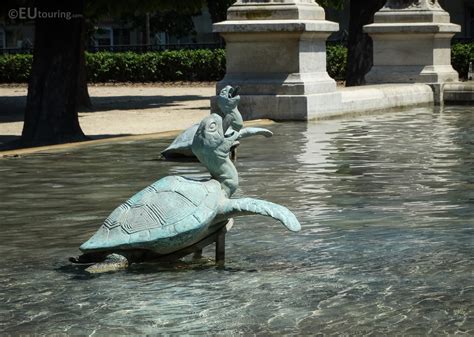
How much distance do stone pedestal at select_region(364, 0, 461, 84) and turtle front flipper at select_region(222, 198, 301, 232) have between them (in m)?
14.0

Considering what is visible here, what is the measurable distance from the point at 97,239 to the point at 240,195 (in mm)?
2767

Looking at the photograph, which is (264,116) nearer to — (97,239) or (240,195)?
(240,195)

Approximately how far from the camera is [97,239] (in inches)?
255

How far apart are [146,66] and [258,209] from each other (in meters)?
39.0

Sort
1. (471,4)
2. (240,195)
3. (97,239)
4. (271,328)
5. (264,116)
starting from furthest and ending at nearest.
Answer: (471,4)
(264,116)
(240,195)
(97,239)
(271,328)

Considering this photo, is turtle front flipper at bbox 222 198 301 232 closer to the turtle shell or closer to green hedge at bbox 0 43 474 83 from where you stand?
the turtle shell

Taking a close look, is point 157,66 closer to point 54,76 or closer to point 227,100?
point 54,76

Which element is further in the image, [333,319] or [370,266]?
[370,266]

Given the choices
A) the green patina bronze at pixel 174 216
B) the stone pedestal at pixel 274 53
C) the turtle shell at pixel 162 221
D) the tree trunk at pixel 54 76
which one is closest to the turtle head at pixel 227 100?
the green patina bronze at pixel 174 216

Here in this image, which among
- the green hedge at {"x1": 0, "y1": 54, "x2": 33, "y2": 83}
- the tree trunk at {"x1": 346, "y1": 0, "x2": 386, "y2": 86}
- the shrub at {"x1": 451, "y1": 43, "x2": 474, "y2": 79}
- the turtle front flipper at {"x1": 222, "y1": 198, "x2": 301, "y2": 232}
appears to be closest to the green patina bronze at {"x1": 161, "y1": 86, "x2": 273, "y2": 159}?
the turtle front flipper at {"x1": 222, "y1": 198, "x2": 301, "y2": 232}

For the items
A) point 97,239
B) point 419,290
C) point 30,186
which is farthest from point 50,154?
point 419,290

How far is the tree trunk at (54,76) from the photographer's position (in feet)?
62.0

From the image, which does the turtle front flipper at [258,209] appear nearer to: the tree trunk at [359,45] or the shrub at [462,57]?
the tree trunk at [359,45]

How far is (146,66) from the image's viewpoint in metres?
45.1
